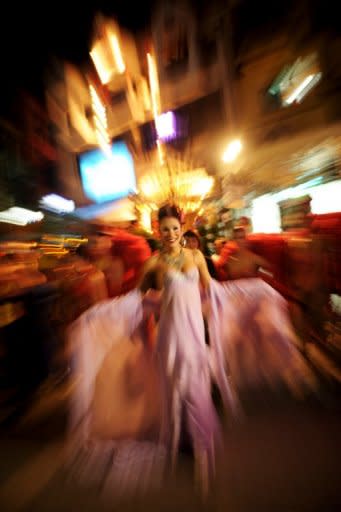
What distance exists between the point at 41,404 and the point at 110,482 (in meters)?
1.39

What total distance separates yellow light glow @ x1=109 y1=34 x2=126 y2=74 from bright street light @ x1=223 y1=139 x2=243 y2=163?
382 centimetres

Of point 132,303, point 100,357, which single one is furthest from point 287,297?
point 100,357

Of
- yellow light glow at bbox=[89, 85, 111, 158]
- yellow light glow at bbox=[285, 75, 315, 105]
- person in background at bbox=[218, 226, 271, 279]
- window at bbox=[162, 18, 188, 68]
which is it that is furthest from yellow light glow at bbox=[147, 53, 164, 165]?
person in background at bbox=[218, 226, 271, 279]

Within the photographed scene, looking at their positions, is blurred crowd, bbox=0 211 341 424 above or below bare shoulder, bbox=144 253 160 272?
→ below

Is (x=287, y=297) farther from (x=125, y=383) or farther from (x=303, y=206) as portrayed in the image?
(x=125, y=383)

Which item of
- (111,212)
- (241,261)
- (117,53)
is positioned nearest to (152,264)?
(241,261)

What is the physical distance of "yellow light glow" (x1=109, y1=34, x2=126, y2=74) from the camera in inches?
219

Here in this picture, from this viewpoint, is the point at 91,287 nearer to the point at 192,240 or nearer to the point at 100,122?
the point at 192,240

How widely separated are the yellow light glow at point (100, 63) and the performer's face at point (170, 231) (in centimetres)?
672

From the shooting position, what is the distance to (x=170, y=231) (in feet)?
6.01

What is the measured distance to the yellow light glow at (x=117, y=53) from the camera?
556 centimetres

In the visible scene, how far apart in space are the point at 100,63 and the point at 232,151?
4390mm

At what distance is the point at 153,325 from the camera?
2.03 m

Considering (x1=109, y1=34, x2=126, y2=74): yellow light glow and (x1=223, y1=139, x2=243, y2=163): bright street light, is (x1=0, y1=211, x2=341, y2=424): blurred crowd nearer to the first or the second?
(x1=223, y1=139, x2=243, y2=163): bright street light
